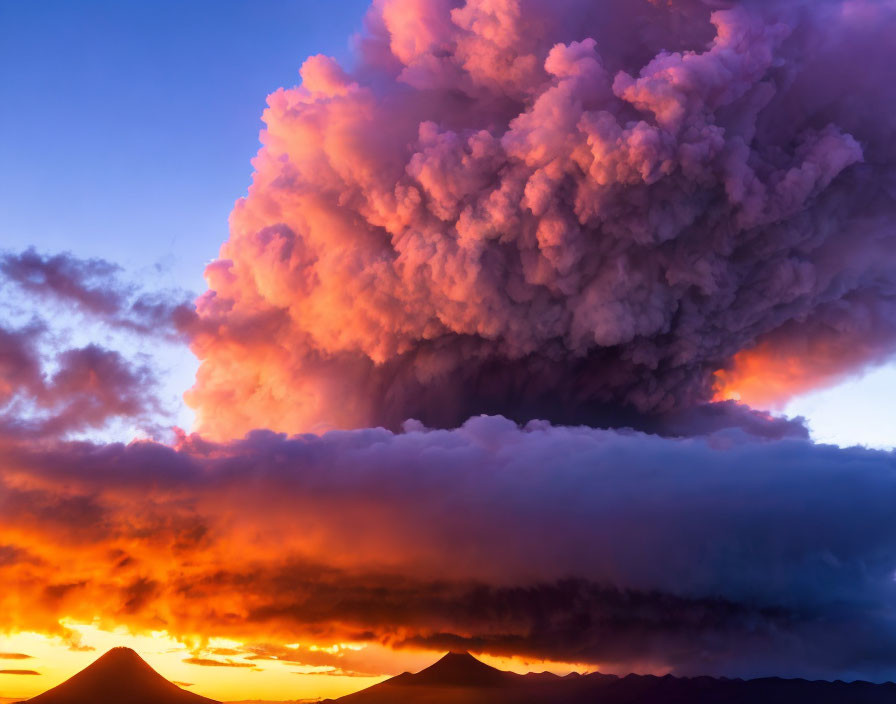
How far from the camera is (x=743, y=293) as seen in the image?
36812mm

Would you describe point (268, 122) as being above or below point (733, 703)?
above

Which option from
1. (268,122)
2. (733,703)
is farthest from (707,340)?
(733,703)

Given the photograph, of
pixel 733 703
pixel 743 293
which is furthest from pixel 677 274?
pixel 733 703

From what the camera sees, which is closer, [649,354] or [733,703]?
[649,354]

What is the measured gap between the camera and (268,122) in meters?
37.2

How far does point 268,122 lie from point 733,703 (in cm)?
19295

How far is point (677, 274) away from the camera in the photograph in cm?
3547

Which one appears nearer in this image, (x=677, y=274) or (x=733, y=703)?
(x=677, y=274)

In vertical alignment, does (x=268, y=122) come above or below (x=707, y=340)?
above

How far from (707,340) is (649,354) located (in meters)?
2.42

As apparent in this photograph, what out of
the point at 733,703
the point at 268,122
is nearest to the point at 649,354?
the point at 268,122

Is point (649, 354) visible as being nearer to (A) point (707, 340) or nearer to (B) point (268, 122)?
(A) point (707, 340)

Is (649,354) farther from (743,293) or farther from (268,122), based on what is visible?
(268,122)

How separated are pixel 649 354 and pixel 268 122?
17125mm
